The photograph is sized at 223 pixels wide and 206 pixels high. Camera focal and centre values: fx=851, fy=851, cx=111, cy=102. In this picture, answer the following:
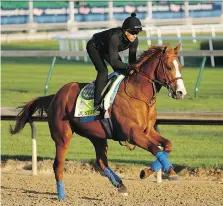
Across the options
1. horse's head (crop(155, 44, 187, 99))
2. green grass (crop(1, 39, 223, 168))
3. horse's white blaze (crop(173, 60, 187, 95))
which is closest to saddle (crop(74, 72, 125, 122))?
horse's head (crop(155, 44, 187, 99))

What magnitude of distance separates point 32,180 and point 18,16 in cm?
2718

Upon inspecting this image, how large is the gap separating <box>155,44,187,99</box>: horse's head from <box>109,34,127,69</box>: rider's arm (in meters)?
0.40

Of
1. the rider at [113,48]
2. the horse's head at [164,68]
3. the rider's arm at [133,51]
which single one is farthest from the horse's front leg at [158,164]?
the rider's arm at [133,51]

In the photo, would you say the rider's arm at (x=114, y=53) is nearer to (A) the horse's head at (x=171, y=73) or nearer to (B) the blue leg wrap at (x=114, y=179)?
(A) the horse's head at (x=171, y=73)

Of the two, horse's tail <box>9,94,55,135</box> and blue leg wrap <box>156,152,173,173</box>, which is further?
horse's tail <box>9,94,55,135</box>

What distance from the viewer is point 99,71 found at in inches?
350

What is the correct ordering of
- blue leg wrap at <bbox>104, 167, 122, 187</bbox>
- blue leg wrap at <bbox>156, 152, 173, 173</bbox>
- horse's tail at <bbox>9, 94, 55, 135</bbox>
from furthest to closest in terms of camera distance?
horse's tail at <bbox>9, 94, 55, 135</bbox> < blue leg wrap at <bbox>104, 167, 122, 187</bbox> < blue leg wrap at <bbox>156, 152, 173, 173</bbox>

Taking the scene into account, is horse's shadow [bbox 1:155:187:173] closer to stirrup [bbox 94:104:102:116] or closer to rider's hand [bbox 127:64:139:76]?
stirrup [bbox 94:104:102:116]

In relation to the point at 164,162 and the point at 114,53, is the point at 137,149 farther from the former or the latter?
the point at 164,162

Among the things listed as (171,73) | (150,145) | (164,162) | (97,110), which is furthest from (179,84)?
(97,110)

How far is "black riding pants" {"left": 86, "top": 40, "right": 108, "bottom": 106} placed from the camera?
877 cm

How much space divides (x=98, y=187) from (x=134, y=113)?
4.42 feet

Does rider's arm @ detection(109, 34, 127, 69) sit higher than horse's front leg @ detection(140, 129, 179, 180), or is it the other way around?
rider's arm @ detection(109, 34, 127, 69)

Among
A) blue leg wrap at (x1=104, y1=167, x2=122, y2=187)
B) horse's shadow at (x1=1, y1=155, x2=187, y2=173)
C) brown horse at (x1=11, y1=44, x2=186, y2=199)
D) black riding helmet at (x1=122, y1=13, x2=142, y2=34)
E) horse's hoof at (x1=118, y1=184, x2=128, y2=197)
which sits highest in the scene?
black riding helmet at (x1=122, y1=13, x2=142, y2=34)
